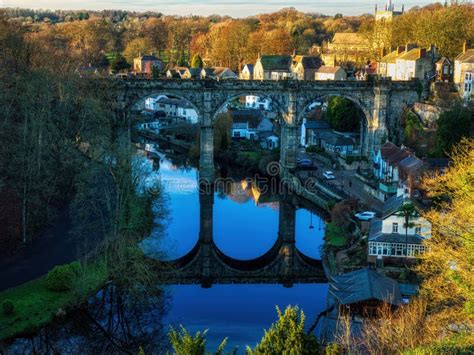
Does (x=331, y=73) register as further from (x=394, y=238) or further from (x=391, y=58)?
(x=394, y=238)

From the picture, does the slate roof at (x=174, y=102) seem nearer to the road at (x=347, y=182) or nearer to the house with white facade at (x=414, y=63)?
the road at (x=347, y=182)

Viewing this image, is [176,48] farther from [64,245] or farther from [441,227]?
[441,227]

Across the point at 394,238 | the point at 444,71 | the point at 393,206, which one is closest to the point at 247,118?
the point at 444,71

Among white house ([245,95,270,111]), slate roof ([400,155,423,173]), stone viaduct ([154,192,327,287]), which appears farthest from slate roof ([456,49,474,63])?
white house ([245,95,270,111])

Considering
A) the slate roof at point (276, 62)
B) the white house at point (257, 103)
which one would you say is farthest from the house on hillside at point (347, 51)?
the white house at point (257, 103)

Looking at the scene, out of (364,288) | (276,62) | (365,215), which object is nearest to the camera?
(364,288)

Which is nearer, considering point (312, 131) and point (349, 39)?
point (312, 131)

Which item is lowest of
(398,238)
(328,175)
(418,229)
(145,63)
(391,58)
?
(398,238)

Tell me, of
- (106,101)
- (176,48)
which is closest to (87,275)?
(106,101)
